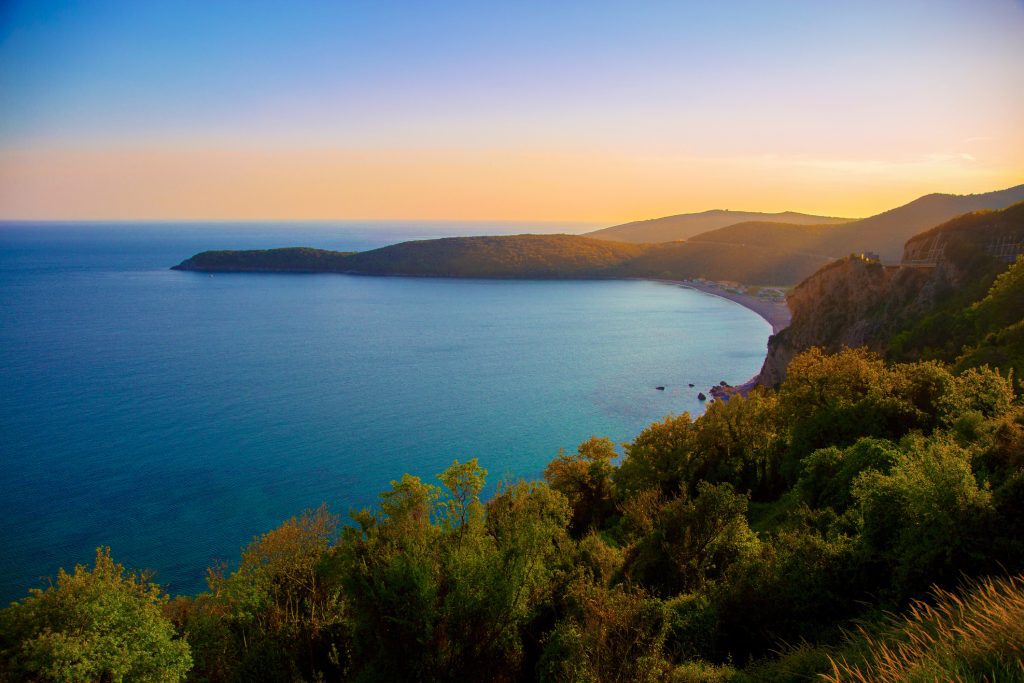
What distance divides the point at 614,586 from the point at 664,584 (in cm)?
150

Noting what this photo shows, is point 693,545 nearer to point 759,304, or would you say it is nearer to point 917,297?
point 917,297

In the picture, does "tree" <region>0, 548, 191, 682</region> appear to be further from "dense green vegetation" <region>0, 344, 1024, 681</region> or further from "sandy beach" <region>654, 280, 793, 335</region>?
"sandy beach" <region>654, 280, 793, 335</region>

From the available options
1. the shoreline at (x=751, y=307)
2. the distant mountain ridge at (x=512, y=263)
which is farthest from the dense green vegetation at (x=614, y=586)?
the distant mountain ridge at (x=512, y=263)

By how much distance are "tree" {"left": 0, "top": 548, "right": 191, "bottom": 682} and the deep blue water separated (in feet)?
55.1

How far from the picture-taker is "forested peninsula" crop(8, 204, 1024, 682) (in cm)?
1153

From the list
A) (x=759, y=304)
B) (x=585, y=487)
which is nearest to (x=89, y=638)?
(x=585, y=487)

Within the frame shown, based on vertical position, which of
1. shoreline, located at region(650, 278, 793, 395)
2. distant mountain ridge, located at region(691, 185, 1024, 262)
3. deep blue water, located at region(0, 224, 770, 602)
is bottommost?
deep blue water, located at region(0, 224, 770, 602)

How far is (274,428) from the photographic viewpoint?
176 ft

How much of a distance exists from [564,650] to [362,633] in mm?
5417

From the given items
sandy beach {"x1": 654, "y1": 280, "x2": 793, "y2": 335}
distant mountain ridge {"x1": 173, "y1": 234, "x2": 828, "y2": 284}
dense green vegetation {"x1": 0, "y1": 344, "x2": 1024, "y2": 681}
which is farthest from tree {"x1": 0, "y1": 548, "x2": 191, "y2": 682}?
distant mountain ridge {"x1": 173, "y1": 234, "x2": 828, "y2": 284}

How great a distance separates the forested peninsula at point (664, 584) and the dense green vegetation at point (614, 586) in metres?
0.06

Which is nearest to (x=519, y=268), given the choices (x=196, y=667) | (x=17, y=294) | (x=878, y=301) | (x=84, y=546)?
(x=17, y=294)

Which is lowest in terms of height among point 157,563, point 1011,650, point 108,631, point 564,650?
point 157,563

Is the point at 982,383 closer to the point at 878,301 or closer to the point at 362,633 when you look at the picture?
the point at 362,633
